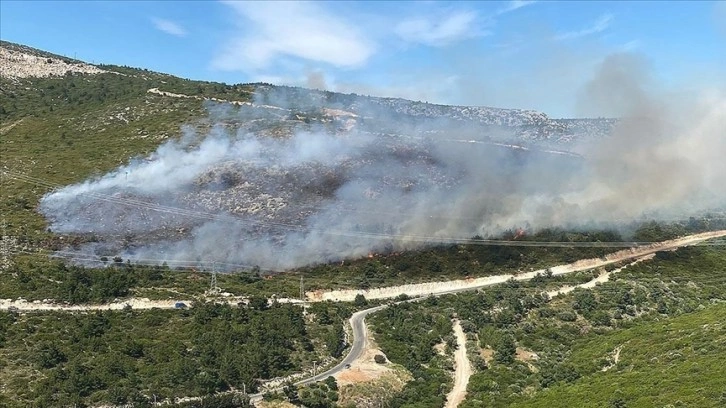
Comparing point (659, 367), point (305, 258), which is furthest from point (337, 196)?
point (659, 367)

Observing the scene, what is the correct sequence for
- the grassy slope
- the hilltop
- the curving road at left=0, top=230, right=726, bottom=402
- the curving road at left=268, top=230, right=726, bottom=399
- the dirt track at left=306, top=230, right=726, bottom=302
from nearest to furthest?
the grassy slope
the curving road at left=268, top=230, right=726, bottom=399
the curving road at left=0, top=230, right=726, bottom=402
the dirt track at left=306, top=230, right=726, bottom=302
the hilltop

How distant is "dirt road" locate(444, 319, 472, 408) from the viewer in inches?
2157

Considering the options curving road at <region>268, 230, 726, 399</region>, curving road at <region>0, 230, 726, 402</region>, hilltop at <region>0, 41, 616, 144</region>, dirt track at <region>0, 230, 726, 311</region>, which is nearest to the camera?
curving road at <region>268, 230, 726, 399</region>

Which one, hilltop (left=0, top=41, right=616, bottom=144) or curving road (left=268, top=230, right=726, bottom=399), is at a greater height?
hilltop (left=0, top=41, right=616, bottom=144)

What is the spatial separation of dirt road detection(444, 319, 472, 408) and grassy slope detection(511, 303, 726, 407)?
6509 mm

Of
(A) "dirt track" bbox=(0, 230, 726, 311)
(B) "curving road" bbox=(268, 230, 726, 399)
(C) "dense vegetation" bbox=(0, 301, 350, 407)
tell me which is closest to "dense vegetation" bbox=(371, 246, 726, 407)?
(B) "curving road" bbox=(268, 230, 726, 399)

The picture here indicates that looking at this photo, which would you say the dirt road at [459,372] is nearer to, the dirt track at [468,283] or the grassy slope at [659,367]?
the grassy slope at [659,367]

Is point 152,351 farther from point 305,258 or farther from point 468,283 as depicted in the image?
point 468,283

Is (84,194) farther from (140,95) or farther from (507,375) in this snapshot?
(507,375)

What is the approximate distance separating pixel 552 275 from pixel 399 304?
2540 centimetres

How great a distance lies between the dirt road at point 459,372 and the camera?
2157 inches

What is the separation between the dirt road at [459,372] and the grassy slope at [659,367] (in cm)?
651

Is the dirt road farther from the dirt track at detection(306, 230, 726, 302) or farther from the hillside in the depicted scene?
the dirt track at detection(306, 230, 726, 302)

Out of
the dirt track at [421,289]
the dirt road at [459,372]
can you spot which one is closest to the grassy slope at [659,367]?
the dirt road at [459,372]
